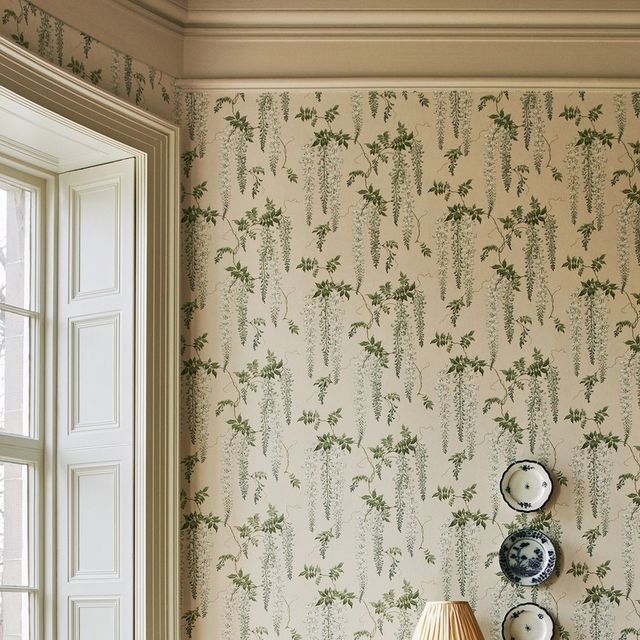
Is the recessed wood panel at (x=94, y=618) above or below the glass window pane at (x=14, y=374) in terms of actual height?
below

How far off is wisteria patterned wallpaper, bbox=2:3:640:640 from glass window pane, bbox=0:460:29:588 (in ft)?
1.79

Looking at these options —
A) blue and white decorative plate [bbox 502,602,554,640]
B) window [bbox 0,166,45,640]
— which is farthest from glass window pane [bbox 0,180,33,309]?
blue and white decorative plate [bbox 502,602,554,640]

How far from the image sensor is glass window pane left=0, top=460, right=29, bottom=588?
3.80 m

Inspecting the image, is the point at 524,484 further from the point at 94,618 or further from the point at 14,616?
the point at 14,616

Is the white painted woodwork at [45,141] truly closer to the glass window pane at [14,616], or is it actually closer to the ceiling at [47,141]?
the ceiling at [47,141]

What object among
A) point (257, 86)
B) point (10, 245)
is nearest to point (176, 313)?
point (10, 245)

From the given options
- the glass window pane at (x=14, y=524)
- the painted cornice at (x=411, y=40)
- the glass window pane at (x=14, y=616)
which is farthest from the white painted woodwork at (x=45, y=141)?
the glass window pane at (x=14, y=616)

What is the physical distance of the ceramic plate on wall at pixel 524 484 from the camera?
393cm

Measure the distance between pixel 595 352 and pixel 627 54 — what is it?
45.1 inches

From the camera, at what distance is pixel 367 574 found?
3.92 meters

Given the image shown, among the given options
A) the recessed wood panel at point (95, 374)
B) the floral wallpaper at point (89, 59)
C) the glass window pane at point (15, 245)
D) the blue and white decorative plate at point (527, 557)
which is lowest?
the blue and white decorative plate at point (527, 557)

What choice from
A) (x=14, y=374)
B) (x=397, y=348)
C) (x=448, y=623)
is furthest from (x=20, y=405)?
(x=448, y=623)

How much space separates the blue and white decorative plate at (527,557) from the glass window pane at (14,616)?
163 cm

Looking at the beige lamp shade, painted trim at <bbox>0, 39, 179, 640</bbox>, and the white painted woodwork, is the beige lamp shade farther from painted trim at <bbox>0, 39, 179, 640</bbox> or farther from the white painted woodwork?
the white painted woodwork
